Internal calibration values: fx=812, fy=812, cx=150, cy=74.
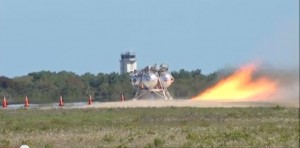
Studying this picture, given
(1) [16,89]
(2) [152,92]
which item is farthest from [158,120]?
(1) [16,89]

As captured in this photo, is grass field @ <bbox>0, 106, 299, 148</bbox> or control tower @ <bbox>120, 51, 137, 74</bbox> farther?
control tower @ <bbox>120, 51, 137, 74</bbox>

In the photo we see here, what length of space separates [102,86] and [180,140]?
7901 cm

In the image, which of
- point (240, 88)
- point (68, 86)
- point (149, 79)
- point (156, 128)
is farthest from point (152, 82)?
point (68, 86)

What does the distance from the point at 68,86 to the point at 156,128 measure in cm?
7147

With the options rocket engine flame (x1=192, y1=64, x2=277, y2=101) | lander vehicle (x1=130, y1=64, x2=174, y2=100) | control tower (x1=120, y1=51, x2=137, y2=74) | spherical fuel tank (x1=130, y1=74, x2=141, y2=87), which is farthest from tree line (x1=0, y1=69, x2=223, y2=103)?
rocket engine flame (x1=192, y1=64, x2=277, y2=101)

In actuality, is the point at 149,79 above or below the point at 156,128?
above

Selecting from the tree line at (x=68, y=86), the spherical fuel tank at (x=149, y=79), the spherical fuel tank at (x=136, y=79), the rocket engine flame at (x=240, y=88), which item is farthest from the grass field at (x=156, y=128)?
the tree line at (x=68, y=86)

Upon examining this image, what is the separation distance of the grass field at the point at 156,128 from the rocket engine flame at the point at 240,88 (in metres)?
1.34

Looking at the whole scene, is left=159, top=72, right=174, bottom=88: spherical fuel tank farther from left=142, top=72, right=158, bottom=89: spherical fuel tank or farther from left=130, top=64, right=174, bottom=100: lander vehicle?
left=142, top=72, right=158, bottom=89: spherical fuel tank

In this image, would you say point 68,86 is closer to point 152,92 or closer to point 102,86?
point 102,86

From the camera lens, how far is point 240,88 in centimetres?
4847

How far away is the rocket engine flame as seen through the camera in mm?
34950

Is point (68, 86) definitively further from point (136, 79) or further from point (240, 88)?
point (240, 88)

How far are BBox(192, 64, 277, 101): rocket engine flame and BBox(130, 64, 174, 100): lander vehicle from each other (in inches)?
263
